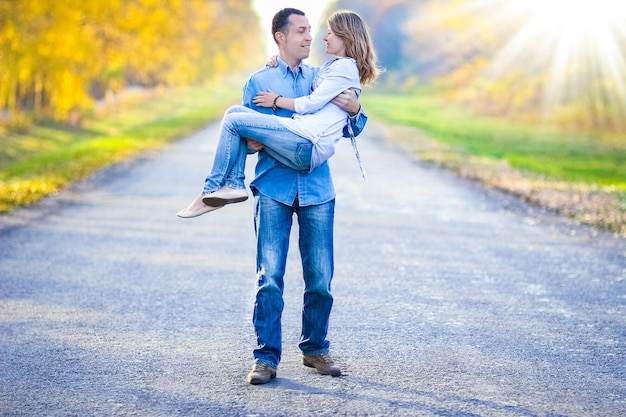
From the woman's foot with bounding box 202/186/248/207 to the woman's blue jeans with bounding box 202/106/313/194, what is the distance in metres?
0.03

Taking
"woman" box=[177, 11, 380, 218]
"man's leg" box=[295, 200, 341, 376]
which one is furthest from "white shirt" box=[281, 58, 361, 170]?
"man's leg" box=[295, 200, 341, 376]

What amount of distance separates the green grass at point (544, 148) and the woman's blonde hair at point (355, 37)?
12.5 metres

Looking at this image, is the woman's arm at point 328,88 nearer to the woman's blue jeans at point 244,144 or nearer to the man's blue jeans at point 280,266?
the woman's blue jeans at point 244,144

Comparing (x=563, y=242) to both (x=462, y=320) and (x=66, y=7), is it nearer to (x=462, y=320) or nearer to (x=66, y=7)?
(x=462, y=320)

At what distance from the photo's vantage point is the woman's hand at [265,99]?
506 cm

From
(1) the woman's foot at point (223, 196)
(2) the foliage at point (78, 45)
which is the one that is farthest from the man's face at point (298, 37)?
(2) the foliage at point (78, 45)

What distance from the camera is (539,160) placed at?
24453mm

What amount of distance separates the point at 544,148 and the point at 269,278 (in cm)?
2462

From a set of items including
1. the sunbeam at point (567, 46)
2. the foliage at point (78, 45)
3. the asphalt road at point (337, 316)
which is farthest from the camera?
the sunbeam at point (567, 46)

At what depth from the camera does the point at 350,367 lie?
216 inches

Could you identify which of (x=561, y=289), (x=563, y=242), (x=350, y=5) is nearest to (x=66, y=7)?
(x=563, y=242)

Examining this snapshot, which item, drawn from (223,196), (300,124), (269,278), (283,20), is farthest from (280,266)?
(283,20)

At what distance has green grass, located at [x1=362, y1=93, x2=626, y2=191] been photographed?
21.3 m

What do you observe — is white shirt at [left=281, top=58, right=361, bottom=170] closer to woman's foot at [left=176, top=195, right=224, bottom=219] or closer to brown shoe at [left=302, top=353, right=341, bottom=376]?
woman's foot at [left=176, top=195, right=224, bottom=219]
